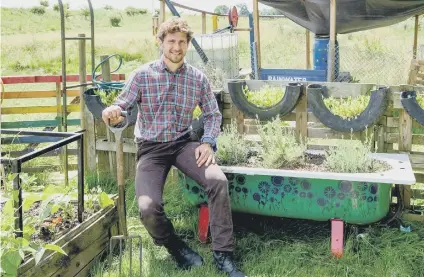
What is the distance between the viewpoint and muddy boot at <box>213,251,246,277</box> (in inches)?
129

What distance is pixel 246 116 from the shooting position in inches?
177

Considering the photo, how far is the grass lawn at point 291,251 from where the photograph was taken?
3.40 metres

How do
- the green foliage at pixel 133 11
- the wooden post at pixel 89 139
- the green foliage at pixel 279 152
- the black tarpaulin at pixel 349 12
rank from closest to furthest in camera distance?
the green foliage at pixel 279 152 → the wooden post at pixel 89 139 → the black tarpaulin at pixel 349 12 → the green foliage at pixel 133 11

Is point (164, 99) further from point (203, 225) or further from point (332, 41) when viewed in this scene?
point (332, 41)

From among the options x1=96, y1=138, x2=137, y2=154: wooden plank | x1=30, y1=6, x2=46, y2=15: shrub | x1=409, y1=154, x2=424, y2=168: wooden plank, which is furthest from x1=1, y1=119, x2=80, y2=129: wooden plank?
x1=30, y1=6, x2=46, y2=15: shrub

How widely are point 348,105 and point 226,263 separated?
1.63 meters

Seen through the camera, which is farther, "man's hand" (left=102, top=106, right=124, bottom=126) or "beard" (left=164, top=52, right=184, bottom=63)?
"beard" (left=164, top=52, right=184, bottom=63)

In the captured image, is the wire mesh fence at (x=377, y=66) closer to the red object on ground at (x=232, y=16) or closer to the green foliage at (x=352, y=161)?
the red object on ground at (x=232, y=16)

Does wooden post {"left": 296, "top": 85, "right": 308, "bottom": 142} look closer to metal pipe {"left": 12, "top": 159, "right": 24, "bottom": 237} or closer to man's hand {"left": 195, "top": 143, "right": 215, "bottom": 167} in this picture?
man's hand {"left": 195, "top": 143, "right": 215, "bottom": 167}

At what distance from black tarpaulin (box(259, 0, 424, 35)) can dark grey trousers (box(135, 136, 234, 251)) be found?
4.64 meters

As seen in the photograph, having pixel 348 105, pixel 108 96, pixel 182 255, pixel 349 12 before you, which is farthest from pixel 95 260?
pixel 349 12

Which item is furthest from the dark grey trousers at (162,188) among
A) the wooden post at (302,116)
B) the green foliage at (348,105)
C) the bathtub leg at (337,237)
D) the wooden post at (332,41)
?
the wooden post at (332,41)

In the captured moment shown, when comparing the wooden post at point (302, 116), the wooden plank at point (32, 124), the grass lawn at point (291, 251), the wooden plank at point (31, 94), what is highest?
the wooden plank at point (31, 94)

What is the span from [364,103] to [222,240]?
1.63 metres
